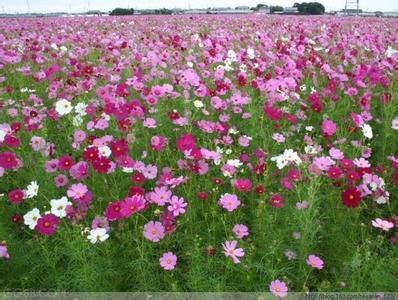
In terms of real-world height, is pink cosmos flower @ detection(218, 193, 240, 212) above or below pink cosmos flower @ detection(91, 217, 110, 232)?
above

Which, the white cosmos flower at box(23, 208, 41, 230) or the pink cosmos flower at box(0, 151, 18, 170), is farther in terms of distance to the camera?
the pink cosmos flower at box(0, 151, 18, 170)

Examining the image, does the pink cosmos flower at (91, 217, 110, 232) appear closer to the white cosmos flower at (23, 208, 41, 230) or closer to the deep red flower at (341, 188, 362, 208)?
the white cosmos flower at (23, 208, 41, 230)

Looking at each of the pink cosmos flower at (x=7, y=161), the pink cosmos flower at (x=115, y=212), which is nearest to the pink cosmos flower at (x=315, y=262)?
the pink cosmos flower at (x=115, y=212)

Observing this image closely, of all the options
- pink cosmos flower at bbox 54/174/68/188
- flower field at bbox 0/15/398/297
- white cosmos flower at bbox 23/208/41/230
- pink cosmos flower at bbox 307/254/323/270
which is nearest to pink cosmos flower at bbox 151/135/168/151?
flower field at bbox 0/15/398/297

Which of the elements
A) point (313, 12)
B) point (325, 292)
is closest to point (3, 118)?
point (325, 292)

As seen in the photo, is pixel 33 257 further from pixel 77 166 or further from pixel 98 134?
pixel 98 134

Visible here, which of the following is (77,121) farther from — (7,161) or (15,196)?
(15,196)

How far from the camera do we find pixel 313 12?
32062 mm

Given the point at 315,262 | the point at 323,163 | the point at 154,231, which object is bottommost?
the point at 315,262

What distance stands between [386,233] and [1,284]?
2.27 m

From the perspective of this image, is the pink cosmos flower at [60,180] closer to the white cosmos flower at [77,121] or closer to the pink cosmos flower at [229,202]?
the white cosmos flower at [77,121]

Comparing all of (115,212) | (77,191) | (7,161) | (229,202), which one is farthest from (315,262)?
(7,161)

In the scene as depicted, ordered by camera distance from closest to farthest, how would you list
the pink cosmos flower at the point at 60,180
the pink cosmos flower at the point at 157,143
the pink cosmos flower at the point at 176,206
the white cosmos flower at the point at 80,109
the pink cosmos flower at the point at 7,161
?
the pink cosmos flower at the point at 176,206 → the pink cosmos flower at the point at 7,161 → the pink cosmos flower at the point at 60,180 → the pink cosmos flower at the point at 157,143 → the white cosmos flower at the point at 80,109

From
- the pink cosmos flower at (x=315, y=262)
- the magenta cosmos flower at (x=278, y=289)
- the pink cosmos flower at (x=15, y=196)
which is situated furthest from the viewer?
the pink cosmos flower at (x=15, y=196)
